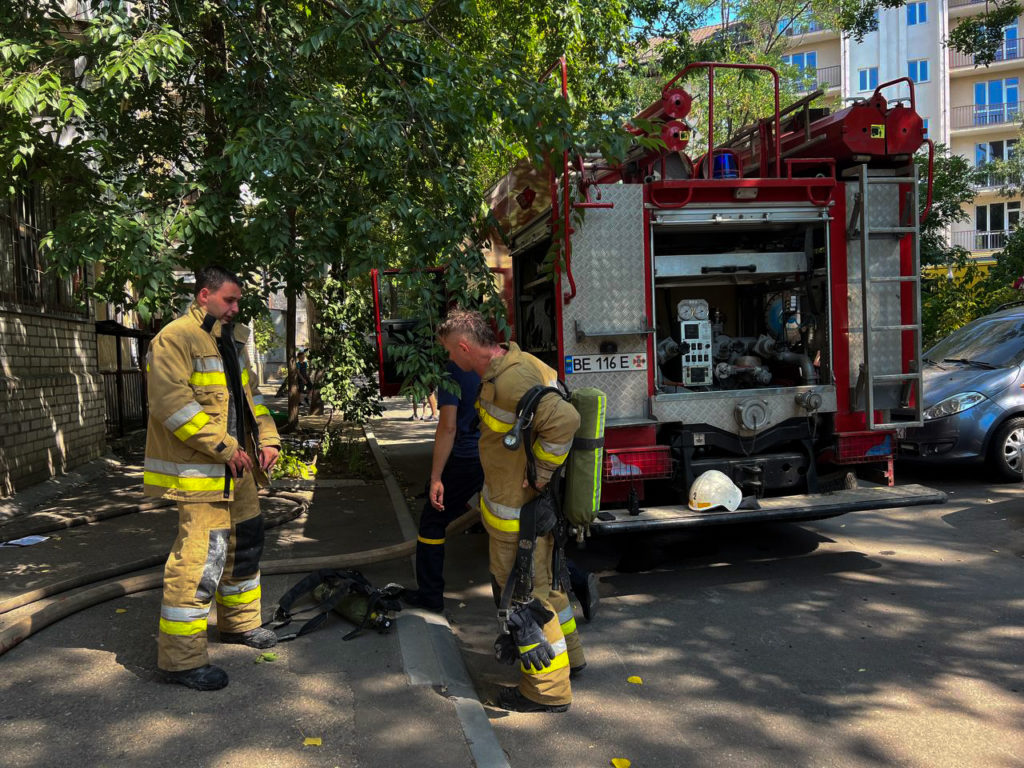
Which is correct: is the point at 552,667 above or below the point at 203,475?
below

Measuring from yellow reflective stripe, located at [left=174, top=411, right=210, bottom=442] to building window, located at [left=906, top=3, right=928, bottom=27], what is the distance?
4266cm

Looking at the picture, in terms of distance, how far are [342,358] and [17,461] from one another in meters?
3.75

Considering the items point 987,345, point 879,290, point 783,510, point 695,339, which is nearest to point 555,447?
point 783,510

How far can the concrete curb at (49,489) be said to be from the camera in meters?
7.13

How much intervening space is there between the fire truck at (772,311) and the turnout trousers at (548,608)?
127 centimetres

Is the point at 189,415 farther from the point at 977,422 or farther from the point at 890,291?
the point at 977,422

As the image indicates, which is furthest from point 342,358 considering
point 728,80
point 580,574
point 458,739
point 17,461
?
point 728,80

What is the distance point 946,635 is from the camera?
4.41 meters

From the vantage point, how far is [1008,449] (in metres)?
8.23

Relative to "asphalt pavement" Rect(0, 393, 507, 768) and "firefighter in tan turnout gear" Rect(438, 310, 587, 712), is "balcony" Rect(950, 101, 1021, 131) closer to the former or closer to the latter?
"asphalt pavement" Rect(0, 393, 507, 768)

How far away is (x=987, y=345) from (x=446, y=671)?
8.19 meters

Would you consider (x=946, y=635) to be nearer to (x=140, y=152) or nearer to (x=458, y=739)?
(x=458, y=739)

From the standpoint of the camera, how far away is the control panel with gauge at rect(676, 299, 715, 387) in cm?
591

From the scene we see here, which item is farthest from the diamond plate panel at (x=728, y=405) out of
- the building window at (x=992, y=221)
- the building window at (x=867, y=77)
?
the building window at (x=867, y=77)
